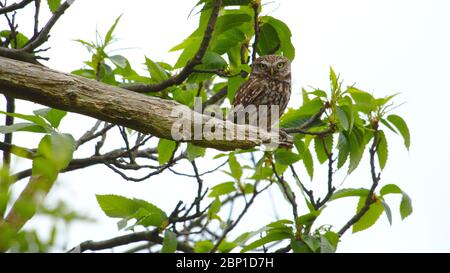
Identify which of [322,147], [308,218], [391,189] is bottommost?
[308,218]

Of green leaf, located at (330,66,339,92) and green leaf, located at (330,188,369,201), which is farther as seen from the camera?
green leaf, located at (330,188,369,201)

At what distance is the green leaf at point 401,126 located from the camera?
437cm

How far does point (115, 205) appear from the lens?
4078 millimetres

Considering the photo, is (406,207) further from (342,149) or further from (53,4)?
(53,4)

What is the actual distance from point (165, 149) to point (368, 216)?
1656 millimetres

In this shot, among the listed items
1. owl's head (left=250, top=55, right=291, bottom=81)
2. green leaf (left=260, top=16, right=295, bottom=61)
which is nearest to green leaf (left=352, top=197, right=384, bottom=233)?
green leaf (left=260, top=16, right=295, bottom=61)

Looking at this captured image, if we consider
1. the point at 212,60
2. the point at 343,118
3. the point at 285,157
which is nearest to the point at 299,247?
the point at 285,157

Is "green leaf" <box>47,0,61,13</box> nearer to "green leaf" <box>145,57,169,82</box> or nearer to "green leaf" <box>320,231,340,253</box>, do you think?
"green leaf" <box>145,57,169,82</box>

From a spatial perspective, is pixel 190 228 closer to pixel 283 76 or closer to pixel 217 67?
pixel 283 76

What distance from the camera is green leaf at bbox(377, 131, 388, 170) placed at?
178 inches

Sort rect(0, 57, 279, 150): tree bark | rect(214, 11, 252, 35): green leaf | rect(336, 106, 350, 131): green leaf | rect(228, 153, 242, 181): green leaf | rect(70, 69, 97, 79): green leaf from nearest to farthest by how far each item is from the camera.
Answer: rect(0, 57, 279, 150): tree bark, rect(336, 106, 350, 131): green leaf, rect(214, 11, 252, 35): green leaf, rect(70, 69, 97, 79): green leaf, rect(228, 153, 242, 181): green leaf

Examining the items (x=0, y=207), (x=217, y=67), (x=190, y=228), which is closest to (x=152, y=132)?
(x=217, y=67)

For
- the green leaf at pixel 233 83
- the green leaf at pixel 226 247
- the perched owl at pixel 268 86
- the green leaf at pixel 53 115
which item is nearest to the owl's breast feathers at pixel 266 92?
the perched owl at pixel 268 86

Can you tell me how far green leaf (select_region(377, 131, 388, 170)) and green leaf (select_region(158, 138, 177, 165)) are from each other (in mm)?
1537
